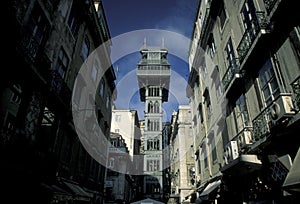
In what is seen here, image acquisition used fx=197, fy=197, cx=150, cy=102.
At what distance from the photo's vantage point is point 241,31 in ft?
35.2

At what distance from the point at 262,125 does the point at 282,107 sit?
174 cm

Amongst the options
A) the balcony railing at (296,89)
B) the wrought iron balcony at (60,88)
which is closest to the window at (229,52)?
the balcony railing at (296,89)

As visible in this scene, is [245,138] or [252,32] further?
[252,32]

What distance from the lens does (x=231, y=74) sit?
37.4 ft

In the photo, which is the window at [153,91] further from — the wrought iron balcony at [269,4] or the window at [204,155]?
the wrought iron balcony at [269,4]

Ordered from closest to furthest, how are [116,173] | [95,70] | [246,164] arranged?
[246,164] → [95,70] → [116,173]

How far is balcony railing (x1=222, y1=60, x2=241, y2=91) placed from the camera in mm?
10375

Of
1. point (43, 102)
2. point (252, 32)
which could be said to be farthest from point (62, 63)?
point (252, 32)

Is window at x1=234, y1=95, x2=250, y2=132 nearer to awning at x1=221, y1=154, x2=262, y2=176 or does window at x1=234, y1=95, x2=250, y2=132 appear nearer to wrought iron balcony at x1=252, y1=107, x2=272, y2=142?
wrought iron balcony at x1=252, y1=107, x2=272, y2=142

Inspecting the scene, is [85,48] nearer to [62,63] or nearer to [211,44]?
[62,63]

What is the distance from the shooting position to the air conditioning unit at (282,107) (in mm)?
6026

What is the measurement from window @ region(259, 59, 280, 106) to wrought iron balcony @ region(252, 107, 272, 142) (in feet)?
2.38

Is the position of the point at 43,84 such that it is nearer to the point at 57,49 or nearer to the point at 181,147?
the point at 57,49

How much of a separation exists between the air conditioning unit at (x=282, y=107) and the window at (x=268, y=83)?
157 cm
